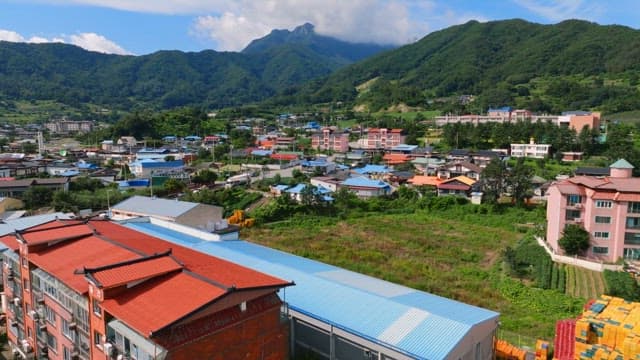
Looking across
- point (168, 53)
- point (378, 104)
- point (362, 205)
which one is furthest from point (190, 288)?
point (168, 53)

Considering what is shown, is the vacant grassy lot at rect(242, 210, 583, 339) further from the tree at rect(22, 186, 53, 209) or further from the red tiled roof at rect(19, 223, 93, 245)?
the tree at rect(22, 186, 53, 209)

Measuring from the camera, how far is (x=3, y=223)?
58.4ft

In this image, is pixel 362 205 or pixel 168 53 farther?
pixel 168 53

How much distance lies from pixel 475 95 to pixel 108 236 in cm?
8479

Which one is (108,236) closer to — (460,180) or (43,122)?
(460,180)

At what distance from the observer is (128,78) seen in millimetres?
161500

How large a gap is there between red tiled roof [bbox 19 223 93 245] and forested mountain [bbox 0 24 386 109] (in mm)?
→ 118552

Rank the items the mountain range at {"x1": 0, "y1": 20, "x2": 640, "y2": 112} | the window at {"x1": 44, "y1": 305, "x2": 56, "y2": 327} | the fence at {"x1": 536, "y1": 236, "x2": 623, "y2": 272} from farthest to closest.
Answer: the mountain range at {"x1": 0, "y1": 20, "x2": 640, "y2": 112}
the fence at {"x1": 536, "y1": 236, "x2": 623, "y2": 272}
the window at {"x1": 44, "y1": 305, "x2": 56, "y2": 327}

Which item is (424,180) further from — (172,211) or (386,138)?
(172,211)

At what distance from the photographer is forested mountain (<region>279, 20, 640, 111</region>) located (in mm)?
70375

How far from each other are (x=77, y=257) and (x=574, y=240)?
18.4 m

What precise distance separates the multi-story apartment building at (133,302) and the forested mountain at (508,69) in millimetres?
64754

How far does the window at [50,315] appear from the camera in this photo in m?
10.2

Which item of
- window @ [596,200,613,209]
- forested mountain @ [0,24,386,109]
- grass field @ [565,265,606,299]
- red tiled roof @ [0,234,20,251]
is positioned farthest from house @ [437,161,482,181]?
forested mountain @ [0,24,386,109]
